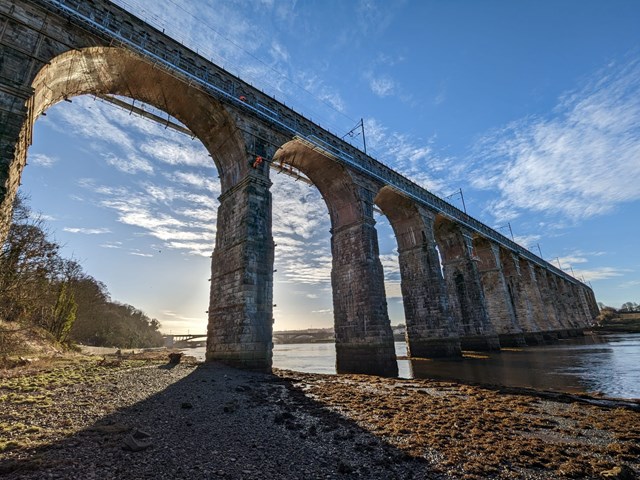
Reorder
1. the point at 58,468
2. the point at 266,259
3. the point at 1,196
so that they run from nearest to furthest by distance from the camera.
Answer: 1. the point at 58,468
2. the point at 1,196
3. the point at 266,259

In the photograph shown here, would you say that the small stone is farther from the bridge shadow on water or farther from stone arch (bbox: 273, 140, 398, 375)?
stone arch (bbox: 273, 140, 398, 375)

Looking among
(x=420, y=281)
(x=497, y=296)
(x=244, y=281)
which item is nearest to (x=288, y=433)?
(x=244, y=281)

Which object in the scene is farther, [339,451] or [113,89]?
[113,89]

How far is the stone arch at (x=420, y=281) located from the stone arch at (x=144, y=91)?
37.2 ft

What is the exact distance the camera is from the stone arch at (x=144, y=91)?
10.8 meters

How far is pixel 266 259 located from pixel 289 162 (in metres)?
8.62

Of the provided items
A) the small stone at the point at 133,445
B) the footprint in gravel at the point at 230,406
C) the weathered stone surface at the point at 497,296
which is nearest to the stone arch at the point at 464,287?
the weathered stone surface at the point at 497,296

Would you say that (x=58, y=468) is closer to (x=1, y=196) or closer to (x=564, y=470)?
(x=564, y=470)

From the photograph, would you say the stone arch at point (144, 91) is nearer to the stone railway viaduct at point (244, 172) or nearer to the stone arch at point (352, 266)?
the stone railway viaduct at point (244, 172)

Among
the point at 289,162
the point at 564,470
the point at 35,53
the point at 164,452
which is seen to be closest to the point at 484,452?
the point at 564,470

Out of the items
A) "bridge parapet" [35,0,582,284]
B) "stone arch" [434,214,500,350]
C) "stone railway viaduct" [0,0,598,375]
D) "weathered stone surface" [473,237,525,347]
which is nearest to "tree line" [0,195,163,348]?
"stone railway viaduct" [0,0,598,375]

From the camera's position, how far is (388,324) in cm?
1644

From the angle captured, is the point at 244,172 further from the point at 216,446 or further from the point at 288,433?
the point at 216,446

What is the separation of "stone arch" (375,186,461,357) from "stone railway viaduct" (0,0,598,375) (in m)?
0.08
